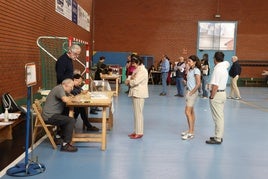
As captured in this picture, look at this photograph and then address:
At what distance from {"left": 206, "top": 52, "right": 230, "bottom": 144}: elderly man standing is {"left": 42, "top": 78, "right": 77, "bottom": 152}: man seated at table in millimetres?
2453

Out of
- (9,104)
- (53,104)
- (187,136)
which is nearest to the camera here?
(53,104)

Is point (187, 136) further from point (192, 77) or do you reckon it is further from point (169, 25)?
point (169, 25)

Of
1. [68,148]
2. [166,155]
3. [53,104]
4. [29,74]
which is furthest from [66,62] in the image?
[166,155]

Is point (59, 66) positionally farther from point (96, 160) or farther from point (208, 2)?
point (208, 2)

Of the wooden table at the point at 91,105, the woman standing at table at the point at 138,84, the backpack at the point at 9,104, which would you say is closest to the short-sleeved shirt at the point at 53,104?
the wooden table at the point at 91,105

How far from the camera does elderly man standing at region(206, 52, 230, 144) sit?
5.75 m

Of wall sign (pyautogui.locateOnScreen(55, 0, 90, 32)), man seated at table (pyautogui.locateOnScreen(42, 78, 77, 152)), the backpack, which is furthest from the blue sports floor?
wall sign (pyautogui.locateOnScreen(55, 0, 90, 32))

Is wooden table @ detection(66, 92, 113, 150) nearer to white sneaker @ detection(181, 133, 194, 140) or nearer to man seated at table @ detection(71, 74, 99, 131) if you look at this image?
man seated at table @ detection(71, 74, 99, 131)

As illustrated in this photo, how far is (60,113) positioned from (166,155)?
1878mm

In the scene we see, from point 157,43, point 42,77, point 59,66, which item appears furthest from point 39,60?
point 157,43

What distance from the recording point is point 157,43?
810 inches

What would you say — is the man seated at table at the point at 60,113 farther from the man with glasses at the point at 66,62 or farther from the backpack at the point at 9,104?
the backpack at the point at 9,104

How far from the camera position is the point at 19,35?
7.71 m

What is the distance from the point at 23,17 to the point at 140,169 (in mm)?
5203
